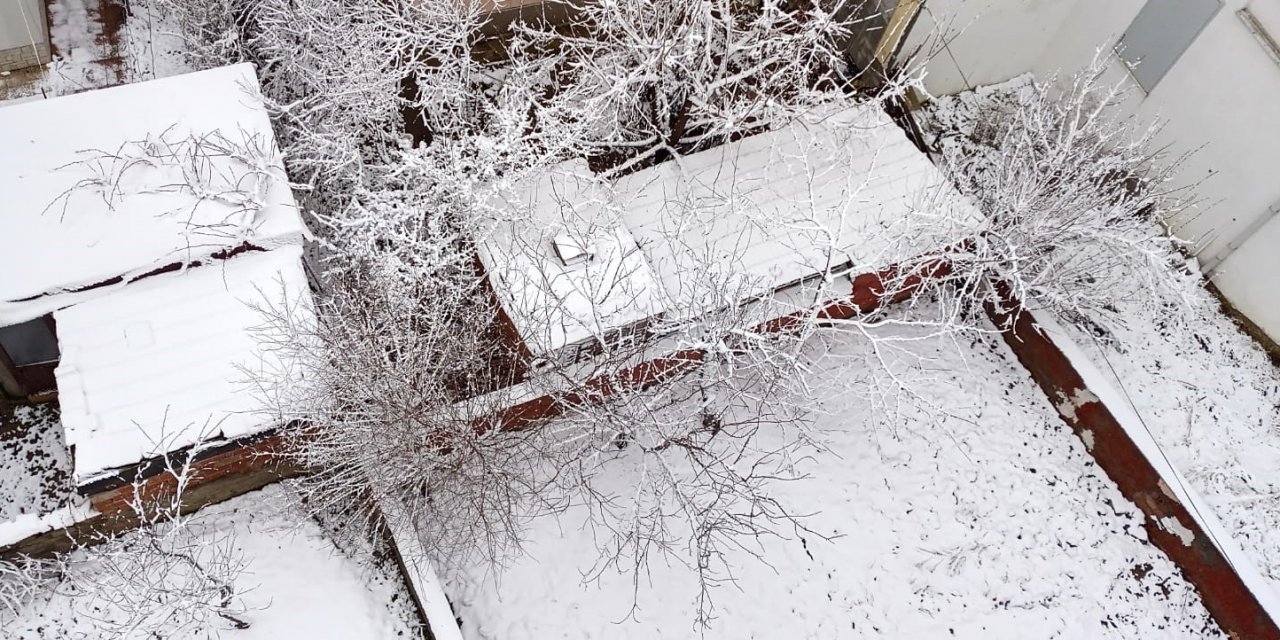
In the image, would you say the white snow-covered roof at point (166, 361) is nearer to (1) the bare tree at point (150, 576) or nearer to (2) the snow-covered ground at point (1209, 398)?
(1) the bare tree at point (150, 576)

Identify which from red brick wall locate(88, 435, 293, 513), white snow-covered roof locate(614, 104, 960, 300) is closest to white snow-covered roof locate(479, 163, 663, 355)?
white snow-covered roof locate(614, 104, 960, 300)

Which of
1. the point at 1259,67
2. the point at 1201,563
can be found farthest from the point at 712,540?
the point at 1259,67

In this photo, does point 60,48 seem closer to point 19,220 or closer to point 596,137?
point 19,220

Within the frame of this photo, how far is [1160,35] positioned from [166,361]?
546 inches

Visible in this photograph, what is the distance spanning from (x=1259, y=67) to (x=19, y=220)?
15.3 metres

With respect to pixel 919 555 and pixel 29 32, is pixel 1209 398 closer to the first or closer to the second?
pixel 919 555

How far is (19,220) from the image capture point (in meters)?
9.02

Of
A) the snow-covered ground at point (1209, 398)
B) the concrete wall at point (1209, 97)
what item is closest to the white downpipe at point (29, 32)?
the concrete wall at point (1209, 97)

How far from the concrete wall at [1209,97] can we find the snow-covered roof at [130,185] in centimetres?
971

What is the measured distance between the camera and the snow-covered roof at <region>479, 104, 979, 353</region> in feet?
31.8

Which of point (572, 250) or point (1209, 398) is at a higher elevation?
point (572, 250)

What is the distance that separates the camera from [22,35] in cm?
1205

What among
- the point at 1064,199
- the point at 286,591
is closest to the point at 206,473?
the point at 286,591

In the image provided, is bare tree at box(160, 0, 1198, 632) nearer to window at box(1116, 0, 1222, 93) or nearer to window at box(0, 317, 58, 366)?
window at box(1116, 0, 1222, 93)
